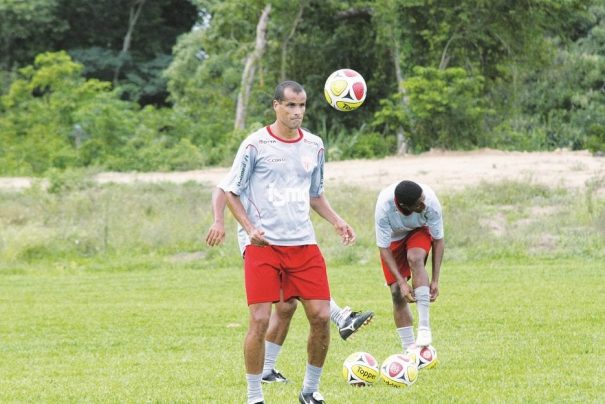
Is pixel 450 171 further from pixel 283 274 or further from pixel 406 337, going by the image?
pixel 283 274

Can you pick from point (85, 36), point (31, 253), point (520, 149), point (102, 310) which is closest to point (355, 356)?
point (102, 310)

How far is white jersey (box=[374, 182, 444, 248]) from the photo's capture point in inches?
397

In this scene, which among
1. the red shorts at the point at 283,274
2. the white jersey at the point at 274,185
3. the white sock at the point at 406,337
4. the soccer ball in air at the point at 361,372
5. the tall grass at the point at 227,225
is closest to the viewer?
the red shorts at the point at 283,274

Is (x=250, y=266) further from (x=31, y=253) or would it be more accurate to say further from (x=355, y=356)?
(x=31, y=253)

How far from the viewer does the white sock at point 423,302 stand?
10.2 metres

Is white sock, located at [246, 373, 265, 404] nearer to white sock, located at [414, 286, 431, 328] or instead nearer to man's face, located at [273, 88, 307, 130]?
man's face, located at [273, 88, 307, 130]

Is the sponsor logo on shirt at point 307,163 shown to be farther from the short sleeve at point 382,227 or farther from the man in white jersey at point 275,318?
the short sleeve at point 382,227

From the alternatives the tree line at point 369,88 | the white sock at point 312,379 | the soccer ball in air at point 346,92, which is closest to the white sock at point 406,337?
the soccer ball in air at point 346,92

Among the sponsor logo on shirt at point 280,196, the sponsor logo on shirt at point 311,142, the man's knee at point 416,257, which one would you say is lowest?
the man's knee at point 416,257

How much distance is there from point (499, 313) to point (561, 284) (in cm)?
345

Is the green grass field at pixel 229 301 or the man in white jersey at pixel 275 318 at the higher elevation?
the man in white jersey at pixel 275 318

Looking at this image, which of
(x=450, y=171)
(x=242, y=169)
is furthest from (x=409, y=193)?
(x=450, y=171)

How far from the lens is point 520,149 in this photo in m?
36.3

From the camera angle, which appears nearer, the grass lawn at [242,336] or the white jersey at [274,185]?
the white jersey at [274,185]
